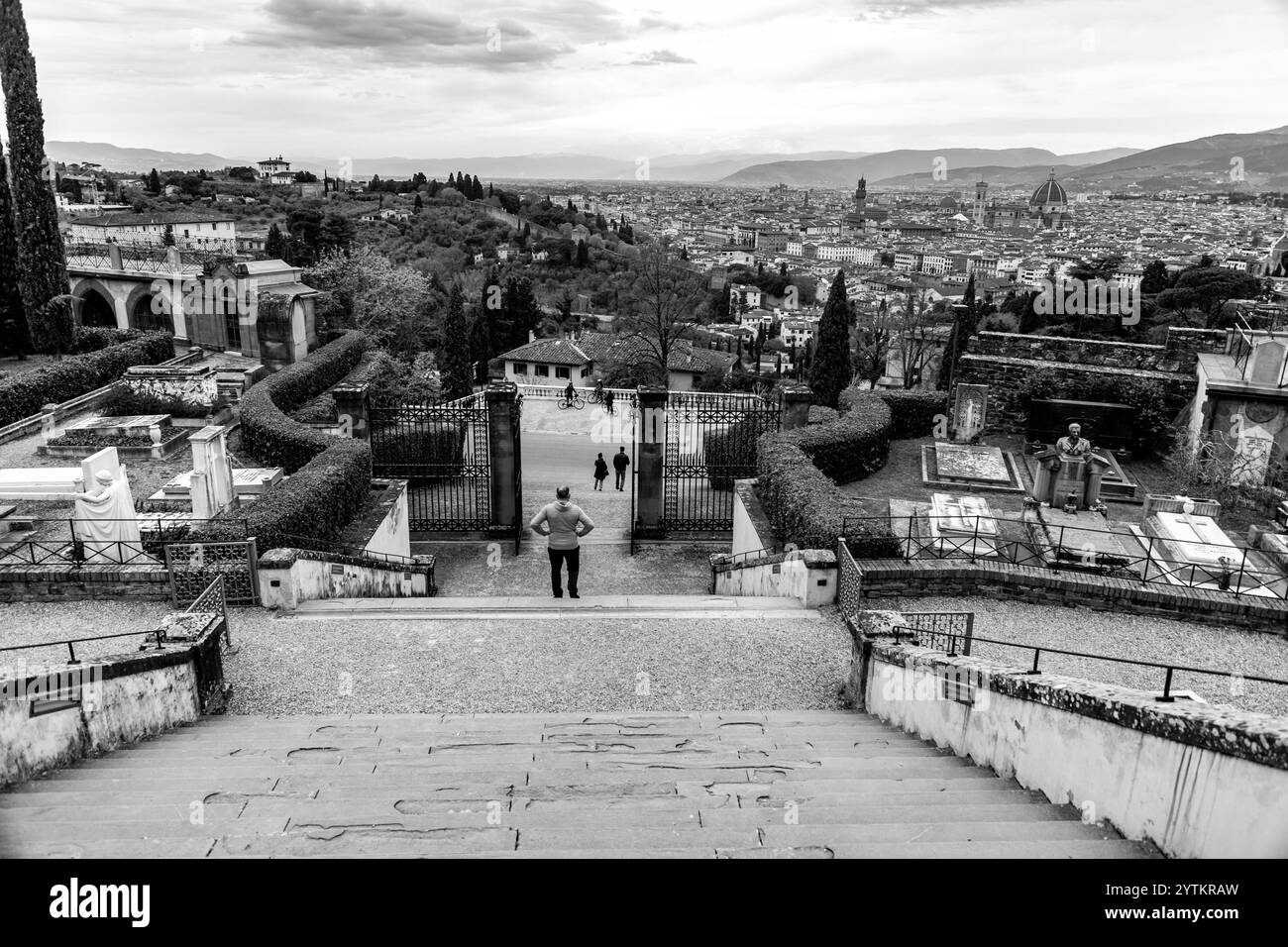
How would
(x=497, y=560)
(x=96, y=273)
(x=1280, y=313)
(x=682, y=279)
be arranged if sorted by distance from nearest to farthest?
(x=497, y=560), (x=1280, y=313), (x=96, y=273), (x=682, y=279)

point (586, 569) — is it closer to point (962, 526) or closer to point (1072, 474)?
point (962, 526)

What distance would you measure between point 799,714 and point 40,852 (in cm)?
548

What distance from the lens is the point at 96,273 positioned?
28391 millimetres

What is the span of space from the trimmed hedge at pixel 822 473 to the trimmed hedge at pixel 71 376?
16740mm

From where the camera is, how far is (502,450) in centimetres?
1544

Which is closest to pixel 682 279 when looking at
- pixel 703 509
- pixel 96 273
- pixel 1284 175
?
pixel 703 509

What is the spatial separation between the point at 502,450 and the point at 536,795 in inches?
418

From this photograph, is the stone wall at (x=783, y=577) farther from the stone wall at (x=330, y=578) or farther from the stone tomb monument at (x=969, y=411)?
the stone tomb monument at (x=969, y=411)

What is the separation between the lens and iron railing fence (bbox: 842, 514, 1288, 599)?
1050 cm

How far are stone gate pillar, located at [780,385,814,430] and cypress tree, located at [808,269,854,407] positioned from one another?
16.5 metres

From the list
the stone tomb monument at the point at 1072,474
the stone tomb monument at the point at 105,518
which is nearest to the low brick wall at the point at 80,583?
the stone tomb monument at the point at 105,518

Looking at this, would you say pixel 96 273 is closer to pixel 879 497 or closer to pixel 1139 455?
pixel 879 497

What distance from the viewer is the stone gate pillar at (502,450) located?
594 inches

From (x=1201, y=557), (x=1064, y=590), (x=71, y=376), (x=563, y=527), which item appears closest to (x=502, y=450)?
(x=563, y=527)
